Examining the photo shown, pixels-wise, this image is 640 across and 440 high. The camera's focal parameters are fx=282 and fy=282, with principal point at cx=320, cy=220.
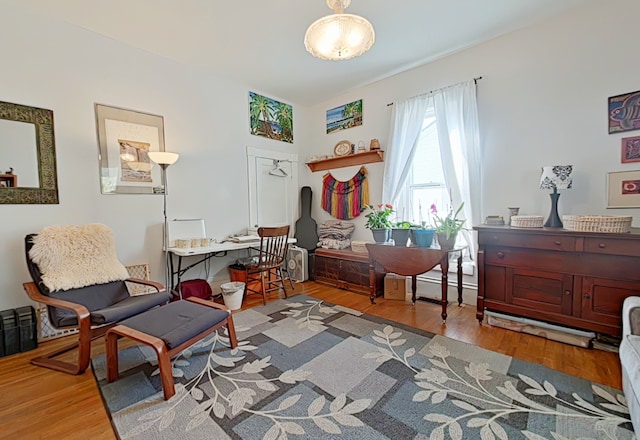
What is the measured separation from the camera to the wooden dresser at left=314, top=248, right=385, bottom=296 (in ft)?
11.4

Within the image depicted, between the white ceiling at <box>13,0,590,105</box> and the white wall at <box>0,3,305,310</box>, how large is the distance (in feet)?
0.60

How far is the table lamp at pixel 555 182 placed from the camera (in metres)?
2.29

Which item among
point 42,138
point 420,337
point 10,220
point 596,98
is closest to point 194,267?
point 10,220

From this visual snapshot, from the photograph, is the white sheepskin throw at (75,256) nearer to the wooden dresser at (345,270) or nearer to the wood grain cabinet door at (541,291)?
the wooden dresser at (345,270)

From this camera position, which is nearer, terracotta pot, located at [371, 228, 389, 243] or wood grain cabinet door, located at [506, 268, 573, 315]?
wood grain cabinet door, located at [506, 268, 573, 315]

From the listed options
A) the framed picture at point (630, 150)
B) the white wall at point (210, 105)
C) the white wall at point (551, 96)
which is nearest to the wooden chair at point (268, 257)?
the white wall at point (210, 105)

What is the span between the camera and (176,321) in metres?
1.90

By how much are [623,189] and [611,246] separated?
0.63 meters

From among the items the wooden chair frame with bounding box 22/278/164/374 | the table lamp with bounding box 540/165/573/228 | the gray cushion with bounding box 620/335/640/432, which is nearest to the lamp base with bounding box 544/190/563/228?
the table lamp with bounding box 540/165/573/228

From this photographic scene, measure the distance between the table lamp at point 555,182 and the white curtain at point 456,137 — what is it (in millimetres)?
584

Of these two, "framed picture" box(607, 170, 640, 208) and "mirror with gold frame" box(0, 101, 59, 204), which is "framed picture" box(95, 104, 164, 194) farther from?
"framed picture" box(607, 170, 640, 208)

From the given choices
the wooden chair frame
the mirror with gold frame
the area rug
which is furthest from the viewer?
the mirror with gold frame

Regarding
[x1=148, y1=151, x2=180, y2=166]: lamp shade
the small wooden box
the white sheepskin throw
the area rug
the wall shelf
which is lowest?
the area rug

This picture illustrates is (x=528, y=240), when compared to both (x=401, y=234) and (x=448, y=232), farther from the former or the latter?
(x=401, y=234)
